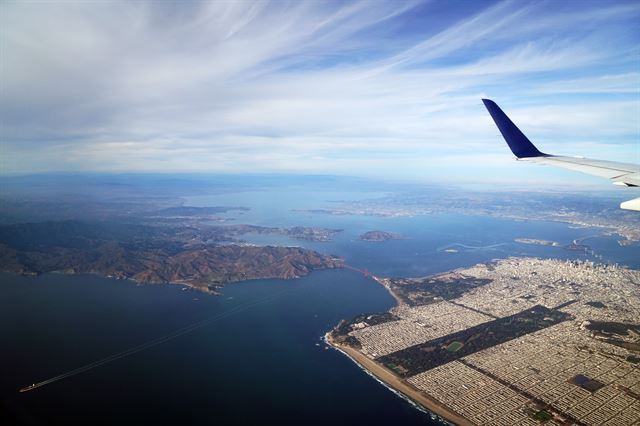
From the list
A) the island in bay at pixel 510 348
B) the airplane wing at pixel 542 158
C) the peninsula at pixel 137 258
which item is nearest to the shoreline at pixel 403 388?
the island in bay at pixel 510 348

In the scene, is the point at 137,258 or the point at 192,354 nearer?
the point at 192,354

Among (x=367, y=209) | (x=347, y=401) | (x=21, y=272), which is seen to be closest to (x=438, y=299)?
(x=347, y=401)

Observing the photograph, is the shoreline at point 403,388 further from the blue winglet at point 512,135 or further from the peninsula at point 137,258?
the peninsula at point 137,258

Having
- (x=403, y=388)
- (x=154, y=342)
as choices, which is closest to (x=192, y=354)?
(x=154, y=342)

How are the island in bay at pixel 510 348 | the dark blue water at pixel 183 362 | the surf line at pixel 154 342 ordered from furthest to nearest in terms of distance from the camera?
1. the surf line at pixel 154 342
2. the dark blue water at pixel 183 362
3. the island in bay at pixel 510 348

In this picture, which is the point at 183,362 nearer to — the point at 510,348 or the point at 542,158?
the point at 510,348

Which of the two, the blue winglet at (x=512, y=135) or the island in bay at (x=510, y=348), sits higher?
the blue winglet at (x=512, y=135)

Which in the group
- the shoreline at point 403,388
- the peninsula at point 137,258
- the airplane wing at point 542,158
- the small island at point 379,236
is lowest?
the shoreline at point 403,388
